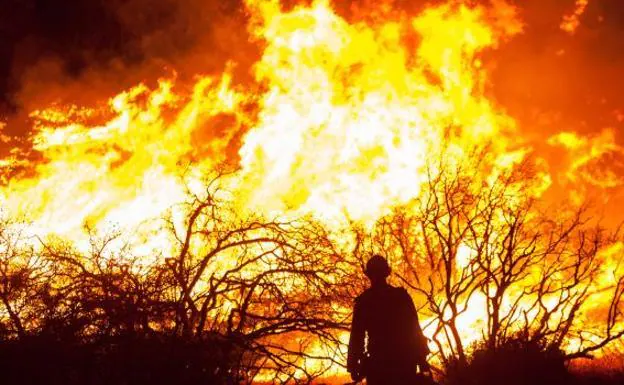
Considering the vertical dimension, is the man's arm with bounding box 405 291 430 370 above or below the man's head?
below

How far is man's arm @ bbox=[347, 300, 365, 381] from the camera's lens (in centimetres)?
538

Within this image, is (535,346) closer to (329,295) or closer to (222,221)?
(329,295)

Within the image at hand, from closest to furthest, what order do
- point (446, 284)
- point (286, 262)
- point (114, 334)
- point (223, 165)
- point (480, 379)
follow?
point (114, 334) → point (286, 262) → point (223, 165) → point (480, 379) → point (446, 284)

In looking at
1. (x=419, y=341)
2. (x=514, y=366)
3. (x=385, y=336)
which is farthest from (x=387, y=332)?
(x=514, y=366)

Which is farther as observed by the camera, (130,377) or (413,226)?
(413,226)

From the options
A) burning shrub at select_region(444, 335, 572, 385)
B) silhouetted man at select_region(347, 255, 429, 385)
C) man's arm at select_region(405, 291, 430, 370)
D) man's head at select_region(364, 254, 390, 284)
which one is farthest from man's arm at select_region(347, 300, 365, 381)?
burning shrub at select_region(444, 335, 572, 385)

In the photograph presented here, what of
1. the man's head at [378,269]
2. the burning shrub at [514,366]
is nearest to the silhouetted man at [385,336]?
the man's head at [378,269]

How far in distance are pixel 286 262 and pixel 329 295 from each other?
1.61 metres

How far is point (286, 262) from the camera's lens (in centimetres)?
1220

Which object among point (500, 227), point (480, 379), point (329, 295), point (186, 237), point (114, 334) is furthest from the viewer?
point (500, 227)

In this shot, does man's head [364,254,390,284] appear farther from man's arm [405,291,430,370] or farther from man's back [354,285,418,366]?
man's arm [405,291,430,370]

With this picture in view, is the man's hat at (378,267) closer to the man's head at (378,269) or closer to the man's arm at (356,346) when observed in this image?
the man's head at (378,269)

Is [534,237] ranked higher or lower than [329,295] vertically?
higher

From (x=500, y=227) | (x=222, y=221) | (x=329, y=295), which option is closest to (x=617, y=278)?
(x=500, y=227)
